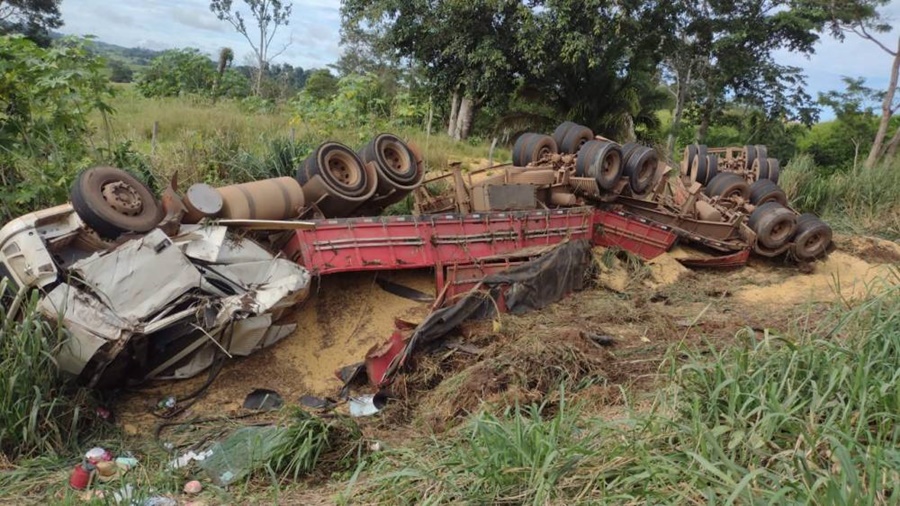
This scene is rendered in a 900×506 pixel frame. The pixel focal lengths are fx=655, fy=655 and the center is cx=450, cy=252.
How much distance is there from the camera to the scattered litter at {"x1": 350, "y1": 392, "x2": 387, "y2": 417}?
5.13m

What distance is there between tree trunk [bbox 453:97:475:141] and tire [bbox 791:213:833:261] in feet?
34.3

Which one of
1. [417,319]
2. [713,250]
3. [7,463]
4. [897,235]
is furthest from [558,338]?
[897,235]

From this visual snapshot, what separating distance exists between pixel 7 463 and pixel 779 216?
28.8ft

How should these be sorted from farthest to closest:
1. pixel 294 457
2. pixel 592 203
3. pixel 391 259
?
pixel 592 203, pixel 391 259, pixel 294 457

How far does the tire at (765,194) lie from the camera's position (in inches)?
374

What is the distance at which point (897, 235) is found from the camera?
456 inches

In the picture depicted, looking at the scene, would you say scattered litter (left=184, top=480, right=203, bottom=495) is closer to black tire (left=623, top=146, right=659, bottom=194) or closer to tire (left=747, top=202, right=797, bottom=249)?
black tire (left=623, top=146, right=659, bottom=194)

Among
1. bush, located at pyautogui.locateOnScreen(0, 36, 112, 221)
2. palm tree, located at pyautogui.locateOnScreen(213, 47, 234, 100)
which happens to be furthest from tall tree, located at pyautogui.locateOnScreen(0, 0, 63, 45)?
A: bush, located at pyautogui.locateOnScreen(0, 36, 112, 221)

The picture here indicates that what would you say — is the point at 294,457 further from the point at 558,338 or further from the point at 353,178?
the point at 353,178

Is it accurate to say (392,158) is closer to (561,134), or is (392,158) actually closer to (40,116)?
(561,134)

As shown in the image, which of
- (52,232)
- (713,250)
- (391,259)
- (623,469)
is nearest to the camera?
(623,469)

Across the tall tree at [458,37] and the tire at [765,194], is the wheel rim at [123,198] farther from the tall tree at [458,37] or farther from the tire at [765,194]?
the tall tree at [458,37]

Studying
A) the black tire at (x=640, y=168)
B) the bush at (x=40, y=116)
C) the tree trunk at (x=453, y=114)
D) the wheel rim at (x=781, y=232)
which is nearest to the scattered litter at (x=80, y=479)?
the bush at (x=40, y=116)

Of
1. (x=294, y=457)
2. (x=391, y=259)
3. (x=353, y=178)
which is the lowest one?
(x=294, y=457)
